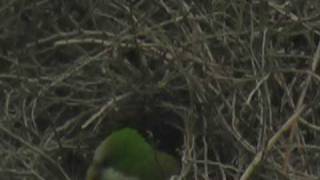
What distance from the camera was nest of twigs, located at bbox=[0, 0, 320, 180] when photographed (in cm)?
167

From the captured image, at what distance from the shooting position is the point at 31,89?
71.6 inches

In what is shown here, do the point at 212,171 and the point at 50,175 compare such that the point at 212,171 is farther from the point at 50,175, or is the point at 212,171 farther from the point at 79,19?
the point at 79,19

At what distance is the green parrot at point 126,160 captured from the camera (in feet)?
5.35

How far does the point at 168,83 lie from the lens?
1762 mm

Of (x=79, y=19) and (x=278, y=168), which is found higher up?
(x=79, y=19)

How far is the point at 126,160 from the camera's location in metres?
1.65

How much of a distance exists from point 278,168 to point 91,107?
0.38 m

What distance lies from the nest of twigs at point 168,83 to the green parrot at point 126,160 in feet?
0.18

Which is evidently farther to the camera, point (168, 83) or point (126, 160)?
point (168, 83)

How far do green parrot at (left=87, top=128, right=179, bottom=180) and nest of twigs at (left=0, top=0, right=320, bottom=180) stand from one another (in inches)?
2.2

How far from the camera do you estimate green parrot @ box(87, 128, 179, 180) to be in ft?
5.35

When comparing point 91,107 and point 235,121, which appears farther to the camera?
point 91,107

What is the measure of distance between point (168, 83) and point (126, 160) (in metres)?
0.18

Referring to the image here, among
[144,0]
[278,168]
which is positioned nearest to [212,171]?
[278,168]
